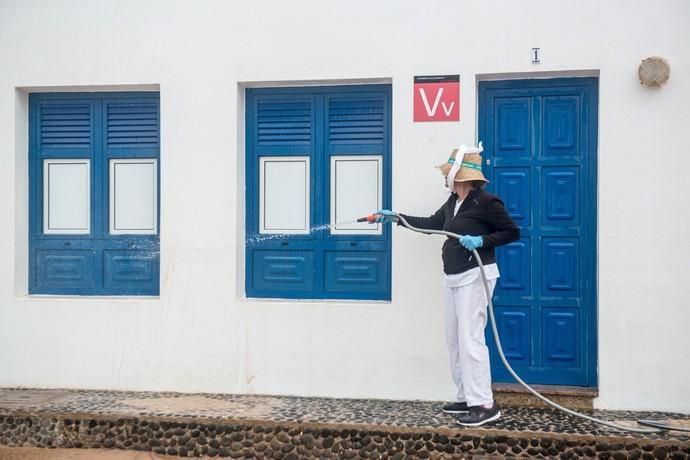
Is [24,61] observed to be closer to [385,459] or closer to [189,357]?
[189,357]

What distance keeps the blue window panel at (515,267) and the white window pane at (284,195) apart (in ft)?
5.10

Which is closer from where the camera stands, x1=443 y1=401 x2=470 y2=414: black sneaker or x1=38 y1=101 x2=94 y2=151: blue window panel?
x1=443 y1=401 x2=470 y2=414: black sneaker

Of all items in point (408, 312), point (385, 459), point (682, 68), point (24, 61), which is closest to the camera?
point (385, 459)

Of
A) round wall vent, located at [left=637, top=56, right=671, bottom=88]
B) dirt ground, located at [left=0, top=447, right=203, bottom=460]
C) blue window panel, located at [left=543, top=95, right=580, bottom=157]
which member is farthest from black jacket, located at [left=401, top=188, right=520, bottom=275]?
dirt ground, located at [left=0, top=447, right=203, bottom=460]

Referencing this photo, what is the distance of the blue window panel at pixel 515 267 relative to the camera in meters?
5.81

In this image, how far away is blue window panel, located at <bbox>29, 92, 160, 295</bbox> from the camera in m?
6.36

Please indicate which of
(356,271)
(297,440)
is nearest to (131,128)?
(356,271)

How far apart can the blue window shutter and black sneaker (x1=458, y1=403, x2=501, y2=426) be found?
1224 millimetres

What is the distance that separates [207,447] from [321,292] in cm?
150

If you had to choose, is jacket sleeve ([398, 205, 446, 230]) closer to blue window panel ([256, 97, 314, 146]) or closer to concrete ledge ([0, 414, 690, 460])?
blue window panel ([256, 97, 314, 146])

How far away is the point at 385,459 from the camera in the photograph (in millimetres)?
5137

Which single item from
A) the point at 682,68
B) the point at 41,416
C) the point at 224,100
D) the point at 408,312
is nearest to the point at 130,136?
the point at 224,100

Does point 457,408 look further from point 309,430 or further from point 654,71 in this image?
point 654,71

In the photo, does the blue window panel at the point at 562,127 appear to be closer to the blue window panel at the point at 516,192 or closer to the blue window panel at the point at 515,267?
the blue window panel at the point at 516,192
